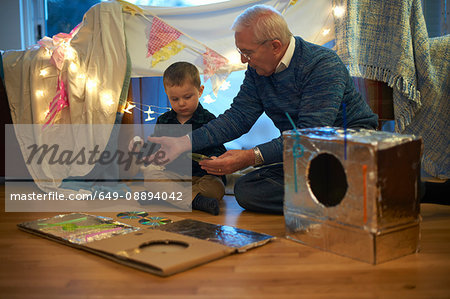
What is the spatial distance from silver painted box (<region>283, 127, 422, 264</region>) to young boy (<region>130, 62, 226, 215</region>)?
2.00 feet

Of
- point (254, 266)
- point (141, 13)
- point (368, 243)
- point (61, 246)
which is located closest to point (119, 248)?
point (61, 246)

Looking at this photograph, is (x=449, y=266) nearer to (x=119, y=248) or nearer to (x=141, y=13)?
(x=119, y=248)

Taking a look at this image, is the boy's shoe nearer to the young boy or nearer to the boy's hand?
the young boy

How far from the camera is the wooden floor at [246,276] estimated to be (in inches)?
37.4

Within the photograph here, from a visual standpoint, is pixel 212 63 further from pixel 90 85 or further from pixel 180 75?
pixel 90 85

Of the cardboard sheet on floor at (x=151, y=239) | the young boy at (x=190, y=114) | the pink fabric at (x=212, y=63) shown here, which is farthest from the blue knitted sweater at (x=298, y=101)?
the pink fabric at (x=212, y=63)

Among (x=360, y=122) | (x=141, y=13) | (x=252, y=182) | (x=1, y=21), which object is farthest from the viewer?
(x=1, y=21)

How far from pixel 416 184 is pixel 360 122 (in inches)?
18.8

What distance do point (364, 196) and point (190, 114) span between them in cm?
103

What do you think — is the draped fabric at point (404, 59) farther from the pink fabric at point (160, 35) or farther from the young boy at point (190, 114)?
the pink fabric at point (160, 35)

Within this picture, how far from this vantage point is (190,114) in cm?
194

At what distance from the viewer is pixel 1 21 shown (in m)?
3.10

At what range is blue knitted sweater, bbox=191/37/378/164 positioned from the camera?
1.47 m

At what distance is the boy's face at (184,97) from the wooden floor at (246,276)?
0.80m
